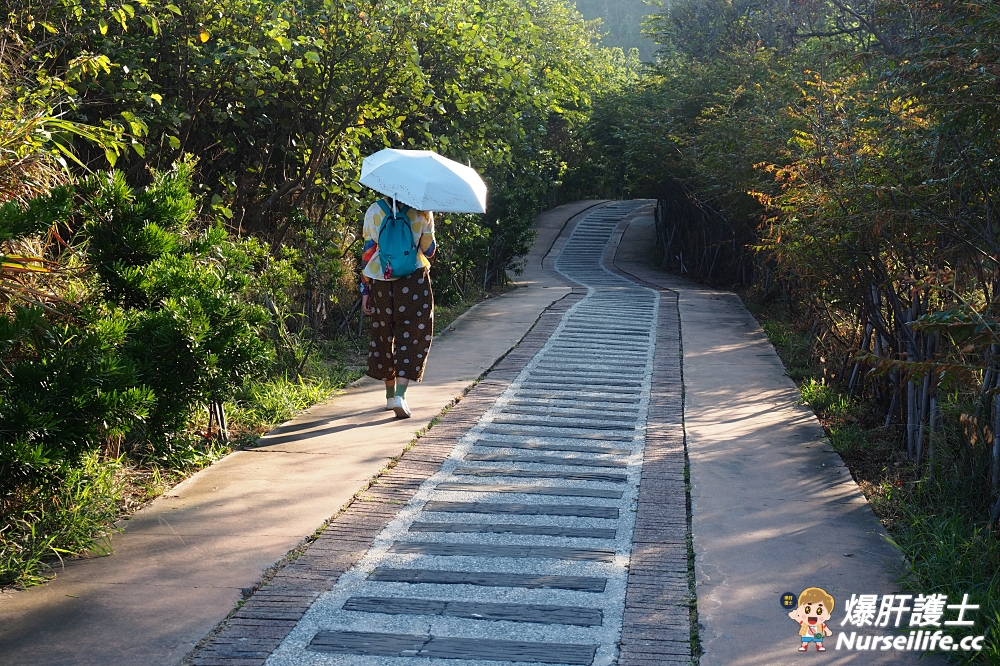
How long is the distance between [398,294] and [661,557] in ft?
9.75

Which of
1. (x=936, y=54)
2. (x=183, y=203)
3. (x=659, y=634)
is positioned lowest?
(x=659, y=634)

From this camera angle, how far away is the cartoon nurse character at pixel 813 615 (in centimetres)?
325

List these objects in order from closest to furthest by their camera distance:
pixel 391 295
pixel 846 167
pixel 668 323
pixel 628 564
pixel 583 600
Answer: pixel 583 600
pixel 628 564
pixel 846 167
pixel 391 295
pixel 668 323

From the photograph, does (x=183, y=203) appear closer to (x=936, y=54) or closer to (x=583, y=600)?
(x=583, y=600)

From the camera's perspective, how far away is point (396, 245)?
6258 millimetres

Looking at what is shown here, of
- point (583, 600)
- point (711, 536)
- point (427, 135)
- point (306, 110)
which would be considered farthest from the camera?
point (427, 135)

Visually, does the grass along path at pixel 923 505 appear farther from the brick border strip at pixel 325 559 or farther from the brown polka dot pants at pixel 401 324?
the brown polka dot pants at pixel 401 324

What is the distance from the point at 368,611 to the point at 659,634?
1.07m

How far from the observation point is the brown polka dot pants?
20.8 feet

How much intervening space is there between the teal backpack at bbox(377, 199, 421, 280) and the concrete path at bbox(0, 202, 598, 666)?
1014 millimetres

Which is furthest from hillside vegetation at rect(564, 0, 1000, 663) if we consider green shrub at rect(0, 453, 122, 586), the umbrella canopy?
green shrub at rect(0, 453, 122, 586)

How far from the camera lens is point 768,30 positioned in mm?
22516

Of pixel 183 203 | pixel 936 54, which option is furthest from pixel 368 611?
pixel 936 54

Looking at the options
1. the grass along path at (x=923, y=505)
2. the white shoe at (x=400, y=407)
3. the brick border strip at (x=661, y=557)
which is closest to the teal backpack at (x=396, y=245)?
the white shoe at (x=400, y=407)
